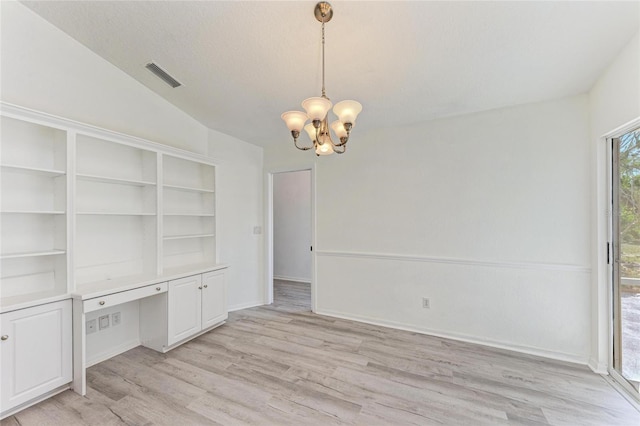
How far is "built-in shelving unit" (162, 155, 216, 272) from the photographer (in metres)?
3.24

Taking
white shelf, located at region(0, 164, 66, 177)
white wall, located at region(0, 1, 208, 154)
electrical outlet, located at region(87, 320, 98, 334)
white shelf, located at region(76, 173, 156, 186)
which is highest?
white wall, located at region(0, 1, 208, 154)

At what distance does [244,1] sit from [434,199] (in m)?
2.68

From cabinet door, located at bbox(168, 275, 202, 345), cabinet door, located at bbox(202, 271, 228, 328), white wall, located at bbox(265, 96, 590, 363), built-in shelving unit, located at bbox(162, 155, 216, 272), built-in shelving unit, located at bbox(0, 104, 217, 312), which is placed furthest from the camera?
built-in shelving unit, located at bbox(162, 155, 216, 272)

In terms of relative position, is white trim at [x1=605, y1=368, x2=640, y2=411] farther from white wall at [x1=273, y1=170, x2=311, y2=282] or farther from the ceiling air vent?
the ceiling air vent

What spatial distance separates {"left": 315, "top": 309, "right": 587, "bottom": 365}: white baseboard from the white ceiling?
8.40 feet

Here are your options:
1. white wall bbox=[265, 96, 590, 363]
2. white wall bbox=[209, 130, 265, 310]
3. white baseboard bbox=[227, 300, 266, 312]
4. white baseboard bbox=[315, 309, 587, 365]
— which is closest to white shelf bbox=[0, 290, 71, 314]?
white wall bbox=[209, 130, 265, 310]

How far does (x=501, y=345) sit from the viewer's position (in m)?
2.81

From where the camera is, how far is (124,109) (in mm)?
2801

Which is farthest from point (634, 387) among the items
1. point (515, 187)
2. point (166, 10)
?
point (166, 10)

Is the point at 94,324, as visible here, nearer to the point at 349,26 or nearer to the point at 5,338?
the point at 5,338

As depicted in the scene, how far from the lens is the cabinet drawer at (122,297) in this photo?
2.16 m

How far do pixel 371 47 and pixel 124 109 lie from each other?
2.62 m

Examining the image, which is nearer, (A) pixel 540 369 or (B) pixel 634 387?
(B) pixel 634 387

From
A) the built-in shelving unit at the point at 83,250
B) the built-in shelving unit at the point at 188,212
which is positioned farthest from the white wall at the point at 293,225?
the built-in shelving unit at the point at 83,250
